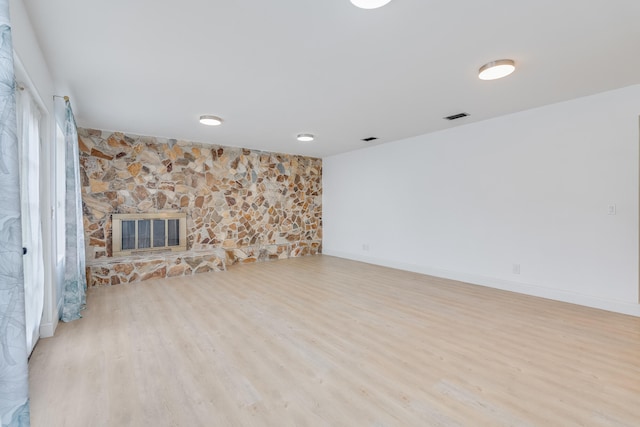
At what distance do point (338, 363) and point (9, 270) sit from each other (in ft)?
6.63

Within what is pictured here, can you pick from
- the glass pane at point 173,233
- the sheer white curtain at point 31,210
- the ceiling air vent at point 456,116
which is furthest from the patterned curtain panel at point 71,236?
the ceiling air vent at point 456,116

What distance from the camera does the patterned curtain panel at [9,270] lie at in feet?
3.17

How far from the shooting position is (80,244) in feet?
12.2

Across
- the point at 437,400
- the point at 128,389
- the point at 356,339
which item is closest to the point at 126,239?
the point at 128,389

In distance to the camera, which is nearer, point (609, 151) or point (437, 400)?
point (437, 400)

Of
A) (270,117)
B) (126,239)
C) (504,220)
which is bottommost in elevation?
(126,239)

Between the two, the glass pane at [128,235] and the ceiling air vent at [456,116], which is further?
the glass pane at [128,235]

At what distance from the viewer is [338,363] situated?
2.31 meters

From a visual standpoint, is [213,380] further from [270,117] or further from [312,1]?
[270,117]

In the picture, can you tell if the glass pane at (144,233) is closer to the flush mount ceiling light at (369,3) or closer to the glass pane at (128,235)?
the glass pane at (128,235)

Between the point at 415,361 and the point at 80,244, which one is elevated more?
the point at 80,244

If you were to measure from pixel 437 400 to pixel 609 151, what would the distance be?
3.64m

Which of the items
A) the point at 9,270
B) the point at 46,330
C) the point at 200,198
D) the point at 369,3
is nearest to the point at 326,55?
the point at 369,3

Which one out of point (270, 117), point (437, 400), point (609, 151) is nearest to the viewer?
point (437, 400)
